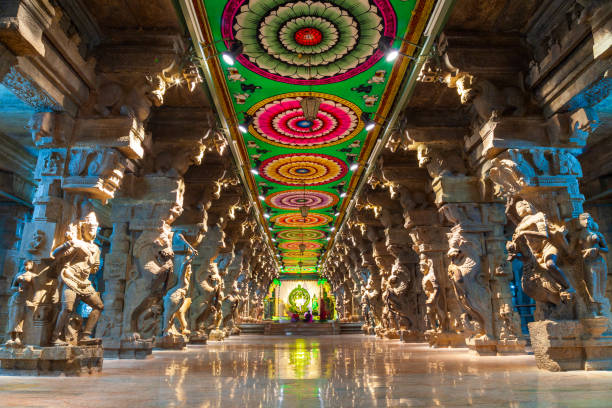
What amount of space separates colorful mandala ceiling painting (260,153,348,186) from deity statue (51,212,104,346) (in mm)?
6056

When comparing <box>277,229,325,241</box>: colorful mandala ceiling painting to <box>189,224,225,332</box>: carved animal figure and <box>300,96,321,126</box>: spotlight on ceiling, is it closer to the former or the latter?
<box>189,224,225,332</box>: carved animal figure

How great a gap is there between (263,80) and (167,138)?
6.81 feet

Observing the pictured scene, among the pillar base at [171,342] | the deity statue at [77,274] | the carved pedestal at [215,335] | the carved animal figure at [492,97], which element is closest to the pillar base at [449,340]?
the carved animal figure at [492,97]

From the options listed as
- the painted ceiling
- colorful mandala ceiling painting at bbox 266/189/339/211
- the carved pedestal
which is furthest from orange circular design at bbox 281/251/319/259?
the painted ceiling

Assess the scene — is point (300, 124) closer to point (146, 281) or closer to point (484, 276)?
point (146, 281)

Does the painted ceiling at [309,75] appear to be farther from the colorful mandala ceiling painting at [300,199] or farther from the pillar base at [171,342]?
the pillar base at [171,342]

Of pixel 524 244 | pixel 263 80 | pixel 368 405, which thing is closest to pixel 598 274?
pixel 524 244

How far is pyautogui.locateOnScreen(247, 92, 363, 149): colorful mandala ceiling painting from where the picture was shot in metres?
7.95

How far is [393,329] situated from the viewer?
41.5 ft

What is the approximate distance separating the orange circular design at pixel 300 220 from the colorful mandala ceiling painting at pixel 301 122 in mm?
7450

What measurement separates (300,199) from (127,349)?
28.5ft

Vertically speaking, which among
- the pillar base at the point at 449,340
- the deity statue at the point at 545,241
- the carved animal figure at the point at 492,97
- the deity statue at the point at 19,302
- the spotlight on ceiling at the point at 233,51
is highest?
the spotlight on ceiling at the point at 233,51

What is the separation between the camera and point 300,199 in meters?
14.6

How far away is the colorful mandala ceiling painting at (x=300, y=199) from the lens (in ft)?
45.5
